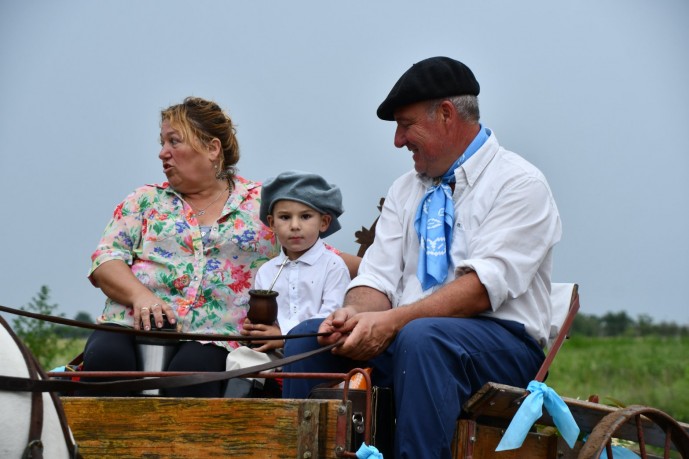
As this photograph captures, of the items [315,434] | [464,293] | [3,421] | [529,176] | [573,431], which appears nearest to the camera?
[3,421]

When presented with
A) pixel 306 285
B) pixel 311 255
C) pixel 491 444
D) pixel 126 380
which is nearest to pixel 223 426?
pixel 126 380

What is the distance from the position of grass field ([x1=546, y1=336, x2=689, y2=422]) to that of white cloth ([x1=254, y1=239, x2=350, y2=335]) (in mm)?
4430

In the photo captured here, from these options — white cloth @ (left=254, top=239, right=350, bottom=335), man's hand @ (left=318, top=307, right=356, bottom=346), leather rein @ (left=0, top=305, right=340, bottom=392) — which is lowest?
leather rein @ (left=0, top=305, right=340, bottom=392)

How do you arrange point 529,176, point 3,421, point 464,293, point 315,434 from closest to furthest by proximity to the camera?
point 3,421, point 315,434, point 464,293, point 529,176

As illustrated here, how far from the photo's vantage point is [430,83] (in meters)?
4.69

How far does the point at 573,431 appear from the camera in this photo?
3.97 m

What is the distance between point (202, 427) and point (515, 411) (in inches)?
48.0

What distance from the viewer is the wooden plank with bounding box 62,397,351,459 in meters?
3.50

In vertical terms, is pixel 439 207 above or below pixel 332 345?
above

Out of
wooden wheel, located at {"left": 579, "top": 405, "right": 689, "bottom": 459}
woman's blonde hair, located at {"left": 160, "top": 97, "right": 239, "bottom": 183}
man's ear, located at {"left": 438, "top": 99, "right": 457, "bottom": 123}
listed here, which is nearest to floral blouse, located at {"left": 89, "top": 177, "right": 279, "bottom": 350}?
woman's blonde hair, located at {"left": 160, "top": 97, "right": 239, "bottom": 183}

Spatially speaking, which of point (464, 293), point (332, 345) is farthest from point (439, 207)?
point (332, 345)

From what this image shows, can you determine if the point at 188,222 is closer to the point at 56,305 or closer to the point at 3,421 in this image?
the point at 3,421

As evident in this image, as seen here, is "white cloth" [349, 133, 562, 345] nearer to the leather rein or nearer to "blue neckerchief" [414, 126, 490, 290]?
"blue neckerchief" [414, 126, 490, 290]

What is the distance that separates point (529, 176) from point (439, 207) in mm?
393
